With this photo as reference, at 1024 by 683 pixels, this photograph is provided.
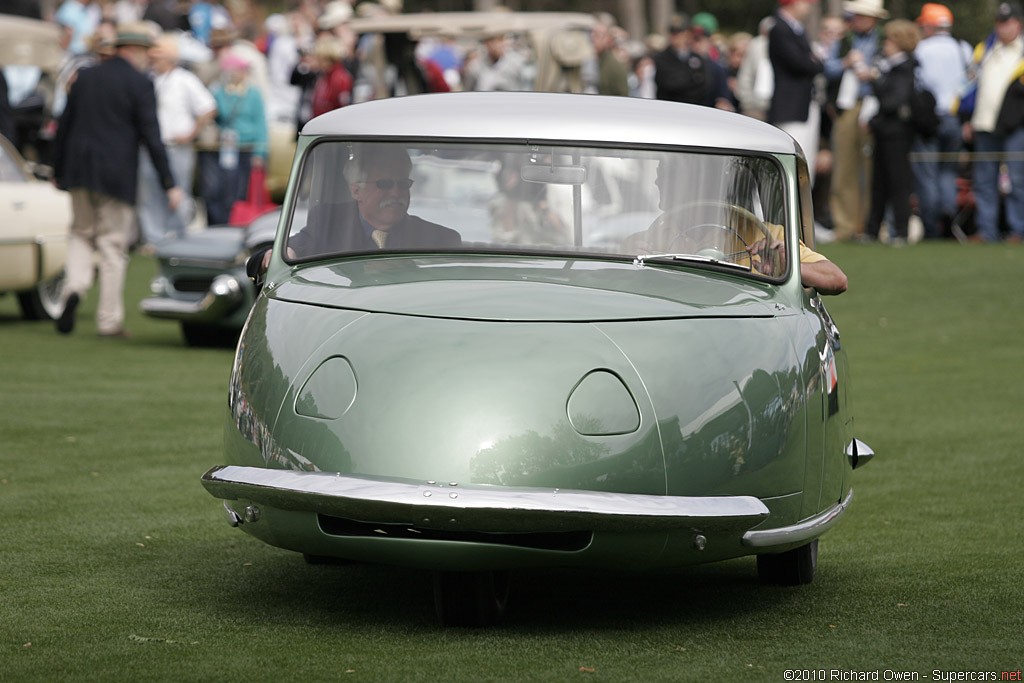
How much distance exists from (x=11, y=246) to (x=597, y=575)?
8798 millimetres

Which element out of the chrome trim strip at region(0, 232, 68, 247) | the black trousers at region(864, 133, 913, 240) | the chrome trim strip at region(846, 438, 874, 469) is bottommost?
the black trousers at region(864, 133, 913, 240)

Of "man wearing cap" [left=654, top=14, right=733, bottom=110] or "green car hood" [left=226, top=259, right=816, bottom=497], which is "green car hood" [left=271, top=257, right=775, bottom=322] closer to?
"green car hood" [left=226, top=259, right=816, bottom=497]

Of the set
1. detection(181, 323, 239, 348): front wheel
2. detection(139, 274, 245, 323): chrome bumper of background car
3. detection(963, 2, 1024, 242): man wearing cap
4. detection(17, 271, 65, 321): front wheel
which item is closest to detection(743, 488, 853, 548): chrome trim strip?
detection(139, 274, 245, 323): chrome bumper of background car

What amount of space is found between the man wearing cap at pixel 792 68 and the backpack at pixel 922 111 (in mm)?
1590

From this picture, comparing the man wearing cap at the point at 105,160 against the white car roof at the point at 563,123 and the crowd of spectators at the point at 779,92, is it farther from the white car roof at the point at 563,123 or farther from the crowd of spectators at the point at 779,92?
the white car roof at the point at 563,123

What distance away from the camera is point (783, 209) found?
5816 millimetres

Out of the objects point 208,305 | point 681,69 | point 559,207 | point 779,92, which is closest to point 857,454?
point 559,207

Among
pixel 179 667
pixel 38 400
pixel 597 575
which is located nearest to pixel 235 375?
pixel 179 667

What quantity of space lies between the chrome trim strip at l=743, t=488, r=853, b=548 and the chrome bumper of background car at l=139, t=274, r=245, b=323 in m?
7.63

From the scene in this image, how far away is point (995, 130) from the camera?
63.8 ft

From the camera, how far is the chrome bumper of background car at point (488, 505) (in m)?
4.53

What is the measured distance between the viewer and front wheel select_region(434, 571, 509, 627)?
16.5ft

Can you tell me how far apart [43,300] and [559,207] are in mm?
9774

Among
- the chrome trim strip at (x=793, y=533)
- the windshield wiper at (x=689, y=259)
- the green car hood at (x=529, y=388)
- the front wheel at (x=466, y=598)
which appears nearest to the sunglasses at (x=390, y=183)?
the green car hood at (x=529, y=388)
